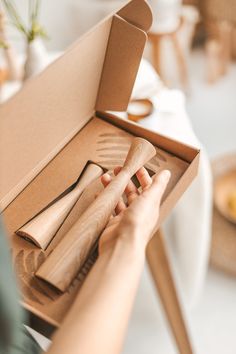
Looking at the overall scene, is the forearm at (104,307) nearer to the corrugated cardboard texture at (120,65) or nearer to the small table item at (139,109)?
the corrugated cardboard texture at (120,65)

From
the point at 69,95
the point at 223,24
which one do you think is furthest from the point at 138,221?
the point at 223,24

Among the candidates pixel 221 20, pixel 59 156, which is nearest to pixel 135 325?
pixel 59 156

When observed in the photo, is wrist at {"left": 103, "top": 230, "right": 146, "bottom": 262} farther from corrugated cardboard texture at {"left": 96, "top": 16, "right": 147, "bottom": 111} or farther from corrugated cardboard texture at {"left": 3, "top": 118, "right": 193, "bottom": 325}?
corrugated cardboard texture at {"left": 96, "top": 16, "right": 147, "bottom": 111}

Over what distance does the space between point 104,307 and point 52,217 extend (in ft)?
0.64

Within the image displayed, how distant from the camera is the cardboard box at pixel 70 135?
22.8 inches

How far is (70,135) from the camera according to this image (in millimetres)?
737

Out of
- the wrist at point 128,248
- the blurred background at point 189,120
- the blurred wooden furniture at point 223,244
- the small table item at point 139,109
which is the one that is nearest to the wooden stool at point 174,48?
the blurred background at point 189,120

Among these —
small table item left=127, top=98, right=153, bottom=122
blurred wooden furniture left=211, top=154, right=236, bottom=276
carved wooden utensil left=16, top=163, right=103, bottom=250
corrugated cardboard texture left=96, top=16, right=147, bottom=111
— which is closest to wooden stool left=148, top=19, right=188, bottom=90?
blurred wooden furniture left=211, top=154, right=236, bottom=276

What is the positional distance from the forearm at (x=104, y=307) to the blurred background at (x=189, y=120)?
51 centimetres

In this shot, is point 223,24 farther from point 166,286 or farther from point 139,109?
point 166,286

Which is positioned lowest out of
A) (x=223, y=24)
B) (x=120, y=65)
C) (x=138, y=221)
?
(x=138, y=221)

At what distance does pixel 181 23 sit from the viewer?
2.03m

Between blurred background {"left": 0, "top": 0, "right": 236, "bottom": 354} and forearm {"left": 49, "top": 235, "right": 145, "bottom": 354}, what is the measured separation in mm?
508

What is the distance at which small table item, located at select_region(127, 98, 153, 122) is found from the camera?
3.21 ft
